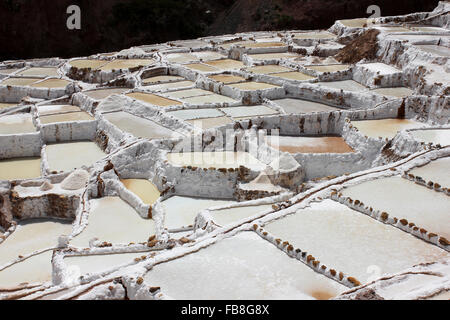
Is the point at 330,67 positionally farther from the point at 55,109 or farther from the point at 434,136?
the point at 55,109

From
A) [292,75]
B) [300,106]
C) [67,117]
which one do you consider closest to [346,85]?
[292,75]

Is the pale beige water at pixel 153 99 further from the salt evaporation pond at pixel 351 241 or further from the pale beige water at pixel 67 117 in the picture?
the salt evaporation pond at pixel 351 241

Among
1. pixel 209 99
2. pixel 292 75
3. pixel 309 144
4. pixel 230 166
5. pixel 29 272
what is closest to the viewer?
pixel 29 272

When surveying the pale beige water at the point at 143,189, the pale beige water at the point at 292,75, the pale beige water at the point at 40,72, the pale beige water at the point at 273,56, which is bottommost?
the pale beige water at the point at 143,189

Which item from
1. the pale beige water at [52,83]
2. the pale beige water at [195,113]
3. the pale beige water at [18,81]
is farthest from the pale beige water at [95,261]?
the pale beige water at [18,81]

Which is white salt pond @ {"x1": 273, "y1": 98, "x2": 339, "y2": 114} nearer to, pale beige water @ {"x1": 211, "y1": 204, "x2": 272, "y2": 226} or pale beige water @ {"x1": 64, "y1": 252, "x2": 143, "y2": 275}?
pale beige water @ {"x1": 211, "y1": 204, "x2": 272, "y2": 226}

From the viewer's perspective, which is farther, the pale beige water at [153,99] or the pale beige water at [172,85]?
the pale beige water at [172,85]
